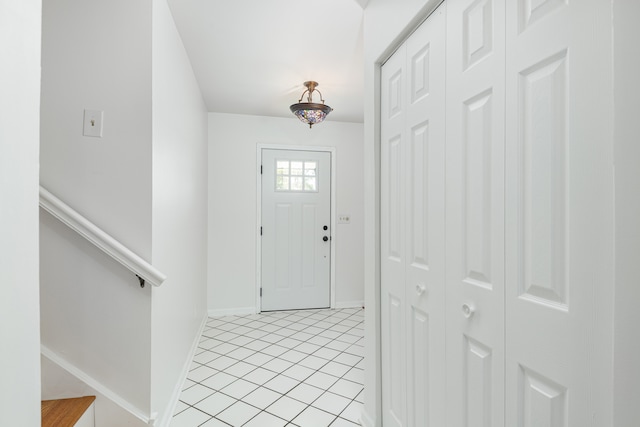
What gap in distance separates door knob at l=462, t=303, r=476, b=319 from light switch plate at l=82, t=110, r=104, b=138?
5.47 feet

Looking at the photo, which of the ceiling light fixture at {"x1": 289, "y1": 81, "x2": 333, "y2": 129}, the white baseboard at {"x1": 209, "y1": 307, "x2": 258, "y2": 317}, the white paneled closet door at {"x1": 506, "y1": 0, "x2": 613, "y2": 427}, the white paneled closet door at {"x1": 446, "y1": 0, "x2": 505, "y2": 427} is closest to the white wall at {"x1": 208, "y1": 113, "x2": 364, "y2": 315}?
the white baseboard at {"x1": 209, "y1": 307, "x2": 258, "y2": 317}

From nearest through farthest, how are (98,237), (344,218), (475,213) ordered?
(475,213) < (98,237) < (344,218)

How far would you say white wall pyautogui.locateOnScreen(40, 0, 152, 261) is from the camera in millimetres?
1463

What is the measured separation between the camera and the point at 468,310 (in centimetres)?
105

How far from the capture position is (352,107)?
3662mm

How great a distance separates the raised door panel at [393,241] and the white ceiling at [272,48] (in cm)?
66

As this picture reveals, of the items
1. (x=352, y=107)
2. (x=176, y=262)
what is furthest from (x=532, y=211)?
(x=352, y=107)

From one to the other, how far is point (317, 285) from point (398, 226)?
109 inches

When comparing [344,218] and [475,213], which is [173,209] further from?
[344,218]

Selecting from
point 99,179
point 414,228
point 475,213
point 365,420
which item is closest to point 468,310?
point 475,213

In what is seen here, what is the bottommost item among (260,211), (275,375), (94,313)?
(275,375)

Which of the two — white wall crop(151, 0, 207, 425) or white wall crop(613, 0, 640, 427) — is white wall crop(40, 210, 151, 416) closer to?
white wall crop(151, 0, 207, 425)

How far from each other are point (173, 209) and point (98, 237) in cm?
61

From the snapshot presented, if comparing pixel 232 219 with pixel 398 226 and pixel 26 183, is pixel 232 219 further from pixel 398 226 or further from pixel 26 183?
pixel 26 183
